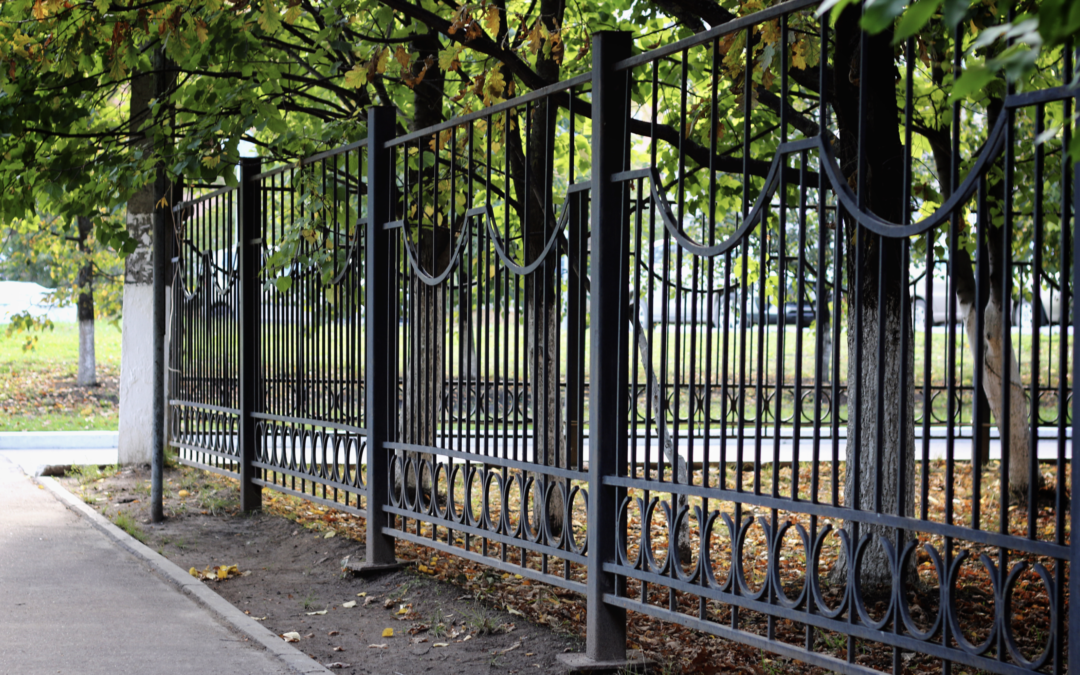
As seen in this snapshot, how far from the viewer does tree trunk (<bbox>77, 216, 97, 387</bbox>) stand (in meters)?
19.0

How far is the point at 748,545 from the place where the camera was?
9.53m

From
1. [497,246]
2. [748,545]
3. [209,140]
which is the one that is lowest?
[748,545]

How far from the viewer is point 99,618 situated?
19.6 feet

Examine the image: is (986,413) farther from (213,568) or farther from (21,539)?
(21,539)

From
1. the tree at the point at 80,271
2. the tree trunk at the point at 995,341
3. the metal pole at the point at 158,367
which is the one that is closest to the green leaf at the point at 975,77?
the tree trunk at the point at 995,341

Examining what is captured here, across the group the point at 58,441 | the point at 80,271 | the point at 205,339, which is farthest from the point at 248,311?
the point at 80,271

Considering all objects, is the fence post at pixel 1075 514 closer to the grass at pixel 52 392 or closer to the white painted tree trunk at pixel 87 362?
the grass at pixel 52 392

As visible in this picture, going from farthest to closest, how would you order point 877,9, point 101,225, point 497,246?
point 101,225 → point 497,246 → point 877,9

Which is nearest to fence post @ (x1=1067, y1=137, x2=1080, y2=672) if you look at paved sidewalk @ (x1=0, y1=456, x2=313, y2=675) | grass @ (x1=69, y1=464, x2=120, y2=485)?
paved sidewalk @ (x1=0, y1=456, x2=313, y2=675)

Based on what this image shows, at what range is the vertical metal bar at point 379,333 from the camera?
7.11 metres

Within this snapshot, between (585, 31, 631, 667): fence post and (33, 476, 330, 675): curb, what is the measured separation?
1.34 m

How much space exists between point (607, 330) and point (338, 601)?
2745 mm

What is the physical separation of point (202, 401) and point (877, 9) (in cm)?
997

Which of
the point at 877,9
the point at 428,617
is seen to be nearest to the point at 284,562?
the point at 428,617
